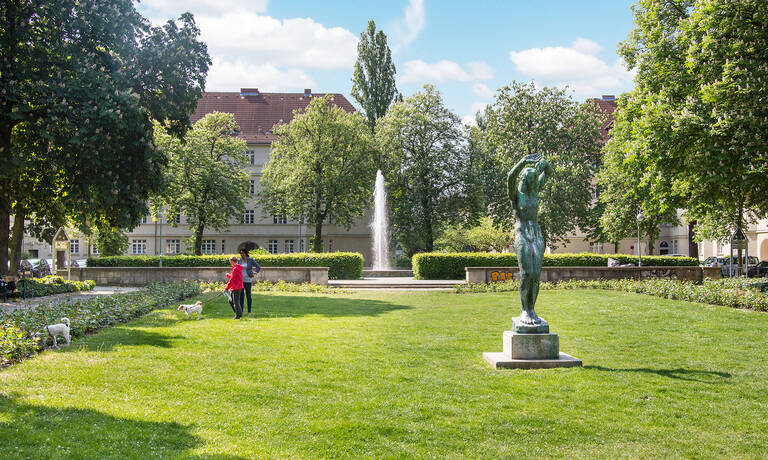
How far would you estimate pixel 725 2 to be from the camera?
18.2m

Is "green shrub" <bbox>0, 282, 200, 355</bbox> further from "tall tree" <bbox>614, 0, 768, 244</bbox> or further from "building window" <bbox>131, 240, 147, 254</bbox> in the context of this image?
"building window" <bbox>131, 240, 147, 254</bbox>

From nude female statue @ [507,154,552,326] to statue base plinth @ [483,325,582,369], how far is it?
0.81 ft

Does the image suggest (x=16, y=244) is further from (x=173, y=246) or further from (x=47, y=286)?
(x=173, y=246)

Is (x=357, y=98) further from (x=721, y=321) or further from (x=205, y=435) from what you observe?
(x=205, y=435)

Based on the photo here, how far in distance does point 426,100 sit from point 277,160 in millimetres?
12626

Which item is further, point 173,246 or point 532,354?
point 173,246

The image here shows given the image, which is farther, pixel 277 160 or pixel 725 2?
pixel 277 160

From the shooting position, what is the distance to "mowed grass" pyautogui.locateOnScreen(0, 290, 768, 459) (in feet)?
17.6

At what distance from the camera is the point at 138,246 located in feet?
190

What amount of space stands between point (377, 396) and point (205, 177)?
126 feet

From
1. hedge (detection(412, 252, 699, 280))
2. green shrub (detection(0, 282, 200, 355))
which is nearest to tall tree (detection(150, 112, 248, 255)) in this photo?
hedge (detection(412, 252, 699, 280))

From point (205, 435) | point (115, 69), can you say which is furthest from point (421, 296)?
point (205, 435)

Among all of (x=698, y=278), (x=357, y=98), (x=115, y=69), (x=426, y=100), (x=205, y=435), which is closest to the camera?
(x=205, y=435)

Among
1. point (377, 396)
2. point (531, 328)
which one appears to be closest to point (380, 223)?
point (531, 328)
